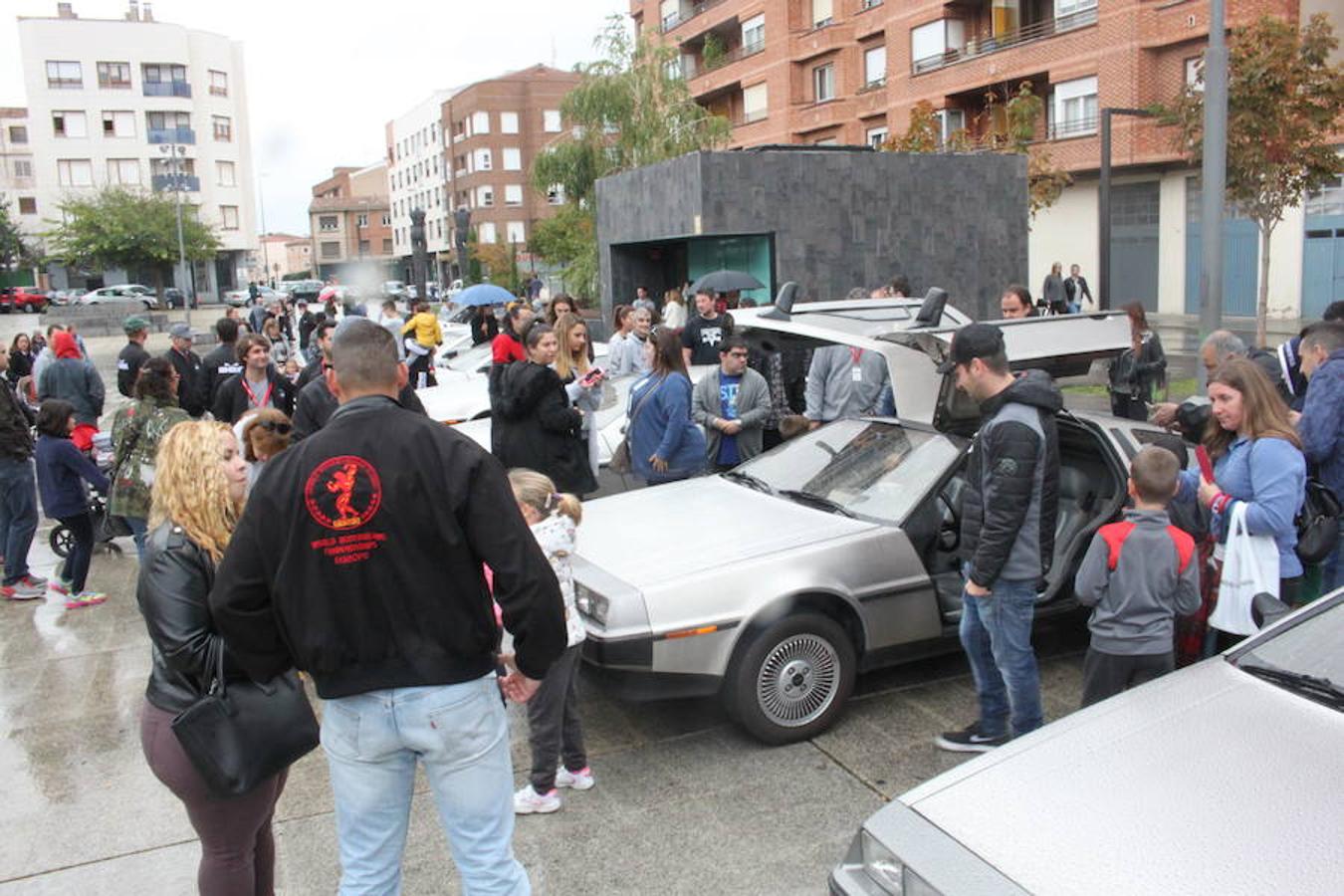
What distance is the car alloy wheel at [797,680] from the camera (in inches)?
188

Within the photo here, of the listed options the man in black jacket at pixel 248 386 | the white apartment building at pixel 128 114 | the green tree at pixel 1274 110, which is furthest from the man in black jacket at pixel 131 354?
the white apartment building at pixel 128 114

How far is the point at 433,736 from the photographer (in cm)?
265

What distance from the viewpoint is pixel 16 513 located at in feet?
24.7

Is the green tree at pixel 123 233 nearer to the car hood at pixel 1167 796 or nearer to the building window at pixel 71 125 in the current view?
the building window at pixel 71 125

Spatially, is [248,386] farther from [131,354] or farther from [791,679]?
[791,679]

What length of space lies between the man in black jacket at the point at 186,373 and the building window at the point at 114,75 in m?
70.3

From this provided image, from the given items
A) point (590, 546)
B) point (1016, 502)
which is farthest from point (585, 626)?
point (1016, 502)

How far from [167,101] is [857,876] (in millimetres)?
78547

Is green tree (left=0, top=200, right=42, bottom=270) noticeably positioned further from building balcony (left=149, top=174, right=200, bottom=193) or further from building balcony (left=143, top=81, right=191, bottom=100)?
building balcony (left=143, top=81, right=191, bottom=100)

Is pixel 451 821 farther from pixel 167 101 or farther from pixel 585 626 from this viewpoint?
pixel 167 101

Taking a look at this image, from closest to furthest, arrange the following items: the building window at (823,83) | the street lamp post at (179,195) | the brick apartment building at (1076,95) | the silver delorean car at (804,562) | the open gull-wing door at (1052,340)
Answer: the silver delorean car at (804,562)
the open gull-wing door at (1052,340)
the brick apartment building at (1076,95)
the building window at (823,83)
the street lamp post at (179,195)

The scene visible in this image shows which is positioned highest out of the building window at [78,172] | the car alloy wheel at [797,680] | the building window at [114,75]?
the building window at [114,75]

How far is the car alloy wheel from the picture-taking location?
4777mm

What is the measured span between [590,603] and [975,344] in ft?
6.48
